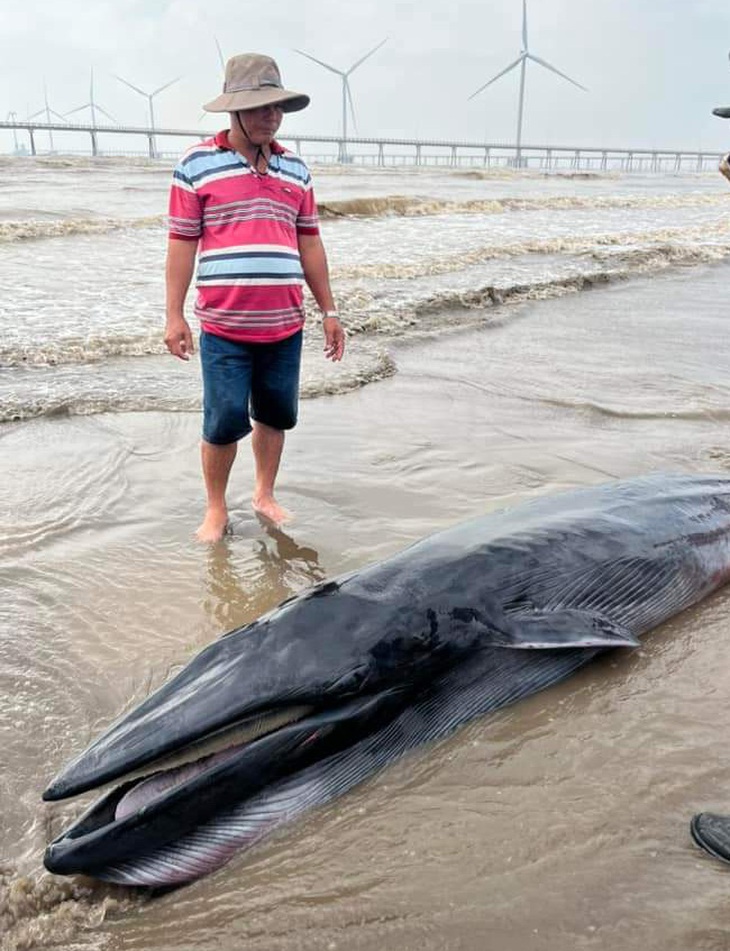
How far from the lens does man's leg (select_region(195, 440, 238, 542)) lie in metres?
4.45

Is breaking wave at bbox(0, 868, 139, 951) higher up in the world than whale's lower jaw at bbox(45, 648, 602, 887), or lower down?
lower down

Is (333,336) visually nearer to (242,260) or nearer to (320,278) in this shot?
(320,278)

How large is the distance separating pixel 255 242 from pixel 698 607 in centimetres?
277

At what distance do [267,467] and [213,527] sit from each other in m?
0.50

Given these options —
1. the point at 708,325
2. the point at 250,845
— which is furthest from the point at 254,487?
the point at 708,325

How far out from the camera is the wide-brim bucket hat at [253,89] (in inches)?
152

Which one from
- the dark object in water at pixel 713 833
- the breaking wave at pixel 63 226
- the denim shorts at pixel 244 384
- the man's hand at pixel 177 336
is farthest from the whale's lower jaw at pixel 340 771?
the breaking wave at pixel 63 226

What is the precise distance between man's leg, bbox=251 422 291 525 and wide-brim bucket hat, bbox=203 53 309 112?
5.48 ft

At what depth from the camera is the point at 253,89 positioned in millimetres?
3951

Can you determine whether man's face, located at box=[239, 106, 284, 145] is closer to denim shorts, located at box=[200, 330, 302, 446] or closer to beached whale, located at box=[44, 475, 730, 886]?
denim shorts, located at box=[200, 330, 302, 446]

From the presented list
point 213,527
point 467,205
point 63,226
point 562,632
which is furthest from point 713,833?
point 467,205

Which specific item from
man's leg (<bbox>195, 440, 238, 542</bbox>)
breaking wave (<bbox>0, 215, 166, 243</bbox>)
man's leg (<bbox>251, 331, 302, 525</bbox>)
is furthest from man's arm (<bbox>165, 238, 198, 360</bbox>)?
breaking wave (<bbox>0, 215, 166, 243</bbox>)

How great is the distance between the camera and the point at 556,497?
12.5ft

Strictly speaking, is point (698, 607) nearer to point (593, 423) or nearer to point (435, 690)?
point (435, 690)
